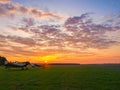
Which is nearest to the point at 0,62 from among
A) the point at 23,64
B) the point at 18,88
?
the point at 23,64

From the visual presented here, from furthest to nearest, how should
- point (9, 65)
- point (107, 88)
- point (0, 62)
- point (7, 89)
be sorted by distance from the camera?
point (0, 62) < point (9, 65) < point (107, 88) < point (7, 89)

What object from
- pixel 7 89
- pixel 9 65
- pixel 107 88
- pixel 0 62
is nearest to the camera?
pixel 7 89

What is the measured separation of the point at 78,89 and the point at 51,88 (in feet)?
7.79

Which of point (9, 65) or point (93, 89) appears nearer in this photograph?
point (93, 89)

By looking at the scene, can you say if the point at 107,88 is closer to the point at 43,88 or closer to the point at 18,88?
the point at 43,88

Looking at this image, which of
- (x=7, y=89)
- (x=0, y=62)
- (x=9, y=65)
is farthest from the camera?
(x=0, y=62)

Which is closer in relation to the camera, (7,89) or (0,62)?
(7,89)

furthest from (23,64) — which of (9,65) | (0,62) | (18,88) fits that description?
(0,62)

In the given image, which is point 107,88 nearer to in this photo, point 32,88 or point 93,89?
point 93,89

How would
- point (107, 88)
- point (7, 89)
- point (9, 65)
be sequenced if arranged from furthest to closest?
point (9, 65)
point (107, 88)
point (7, 89)

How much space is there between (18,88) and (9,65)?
47.9m

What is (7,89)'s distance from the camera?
19547mm

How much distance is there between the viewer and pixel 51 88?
66.8 feet

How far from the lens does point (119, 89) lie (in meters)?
20.2
